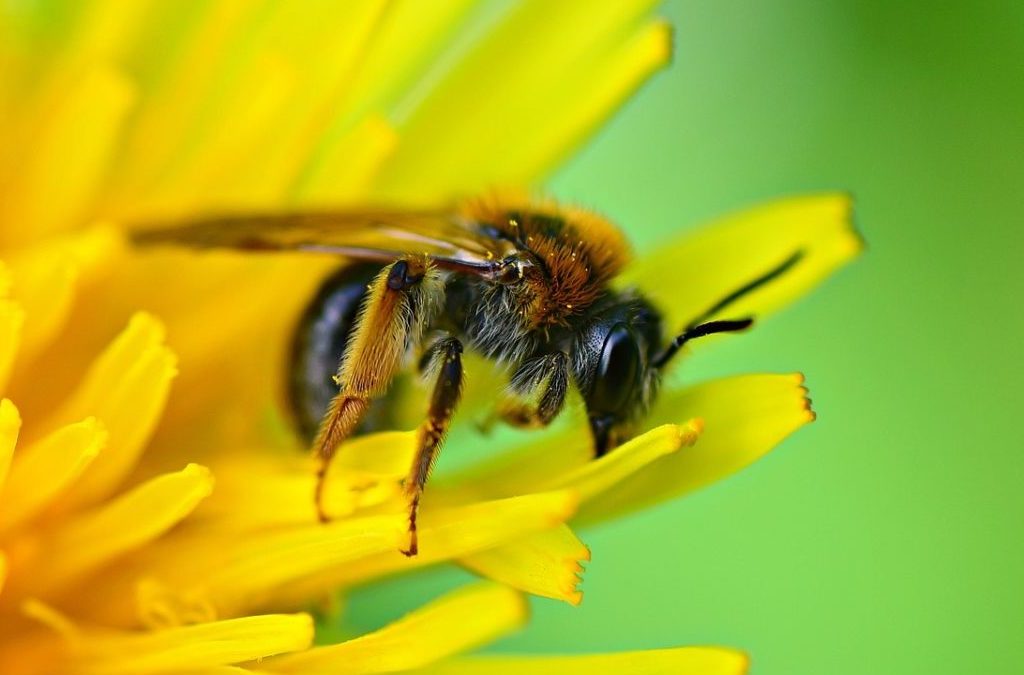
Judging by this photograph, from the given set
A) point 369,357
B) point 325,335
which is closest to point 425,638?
point 369,357

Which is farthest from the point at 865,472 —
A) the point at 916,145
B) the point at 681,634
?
the point at 916,145

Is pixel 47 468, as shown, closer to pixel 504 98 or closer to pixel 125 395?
pixel 125 395

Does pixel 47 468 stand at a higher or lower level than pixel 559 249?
lower

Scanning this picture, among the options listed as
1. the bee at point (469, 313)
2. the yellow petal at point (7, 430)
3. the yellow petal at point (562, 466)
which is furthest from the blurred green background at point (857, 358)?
the yellow petal at point (7, 430)

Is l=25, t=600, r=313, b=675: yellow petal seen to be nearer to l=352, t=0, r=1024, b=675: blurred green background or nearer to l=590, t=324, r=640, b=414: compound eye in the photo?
l=590, t=324, r=640, b=414: compound eye

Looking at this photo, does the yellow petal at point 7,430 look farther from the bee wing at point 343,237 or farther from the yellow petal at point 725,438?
the yellow petal at point 725,438

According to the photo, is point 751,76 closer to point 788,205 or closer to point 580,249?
point 788,205
